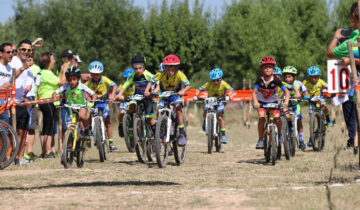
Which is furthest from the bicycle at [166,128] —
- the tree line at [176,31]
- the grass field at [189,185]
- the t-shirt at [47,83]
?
the tree line at [176,31]

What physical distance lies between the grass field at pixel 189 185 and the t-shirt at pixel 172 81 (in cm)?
145

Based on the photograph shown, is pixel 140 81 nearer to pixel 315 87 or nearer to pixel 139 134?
pixel 139 134

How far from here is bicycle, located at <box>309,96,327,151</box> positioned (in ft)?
54.4

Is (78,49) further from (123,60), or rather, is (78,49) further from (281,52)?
(281,52)

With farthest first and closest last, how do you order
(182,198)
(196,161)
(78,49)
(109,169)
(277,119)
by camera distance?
(78,49) < (196,161) < (277,119) < (109,169) < (182,198)

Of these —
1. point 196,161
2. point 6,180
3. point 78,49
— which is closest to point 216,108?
point 196,161

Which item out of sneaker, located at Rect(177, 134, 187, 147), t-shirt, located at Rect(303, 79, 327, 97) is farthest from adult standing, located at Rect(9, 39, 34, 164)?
t-shirt, located at Rect(303, 79, 327, 97)

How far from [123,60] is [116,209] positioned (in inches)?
1795

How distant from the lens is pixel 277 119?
13.0 metres

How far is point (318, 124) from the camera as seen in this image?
1678 centimetres

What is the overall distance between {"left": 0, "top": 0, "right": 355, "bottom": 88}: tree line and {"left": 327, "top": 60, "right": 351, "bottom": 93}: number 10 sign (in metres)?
40.5

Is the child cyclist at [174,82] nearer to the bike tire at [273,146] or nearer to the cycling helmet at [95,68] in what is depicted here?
the bike tire at [273,146]

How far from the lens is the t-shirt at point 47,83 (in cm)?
1510

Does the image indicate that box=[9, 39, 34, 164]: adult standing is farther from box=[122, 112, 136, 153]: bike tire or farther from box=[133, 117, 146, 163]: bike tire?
box=[133, 117, 146, 163]: bike tire
